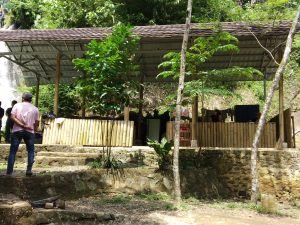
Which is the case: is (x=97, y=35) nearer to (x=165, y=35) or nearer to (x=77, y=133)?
(x=165, y=35)

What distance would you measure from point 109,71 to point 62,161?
9.65 feet

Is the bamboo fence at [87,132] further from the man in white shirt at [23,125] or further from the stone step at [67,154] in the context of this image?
the man in white shirt at [23,125]

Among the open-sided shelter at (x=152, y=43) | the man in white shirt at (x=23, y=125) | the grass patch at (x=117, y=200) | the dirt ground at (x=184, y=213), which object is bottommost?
the dirt ground at (x=184, y=213)

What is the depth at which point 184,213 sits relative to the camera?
25.9 ft

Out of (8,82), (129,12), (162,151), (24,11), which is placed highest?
(24,11)

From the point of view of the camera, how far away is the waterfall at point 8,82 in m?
23.6

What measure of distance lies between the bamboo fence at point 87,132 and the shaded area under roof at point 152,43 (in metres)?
2.53

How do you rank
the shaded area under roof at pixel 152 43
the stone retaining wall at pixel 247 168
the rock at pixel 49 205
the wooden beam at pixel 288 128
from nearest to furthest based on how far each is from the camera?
the rock at pixel 49 205 < the stone retaining wall at pixel 247 168 < the shaded area under roof at pixel 152 43 < the wooden beam at pixel 288 128

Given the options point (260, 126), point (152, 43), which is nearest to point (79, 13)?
point (152, 43)

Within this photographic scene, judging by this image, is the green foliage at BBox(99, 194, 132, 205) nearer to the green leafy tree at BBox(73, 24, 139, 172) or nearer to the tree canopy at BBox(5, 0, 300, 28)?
the green leafy tree at BBox(73, 24, 139, 172)

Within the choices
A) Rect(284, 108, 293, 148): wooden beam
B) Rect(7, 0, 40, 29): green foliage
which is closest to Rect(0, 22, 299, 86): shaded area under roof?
Rect(284, 108, 293, 148): wooden beam

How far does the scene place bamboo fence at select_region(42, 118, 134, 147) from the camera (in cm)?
1127

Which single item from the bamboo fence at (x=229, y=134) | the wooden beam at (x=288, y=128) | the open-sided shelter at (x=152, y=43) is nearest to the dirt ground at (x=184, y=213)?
the bamboo fence at (x=229, y=134)

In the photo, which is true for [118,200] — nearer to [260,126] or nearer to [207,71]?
[260,126]
